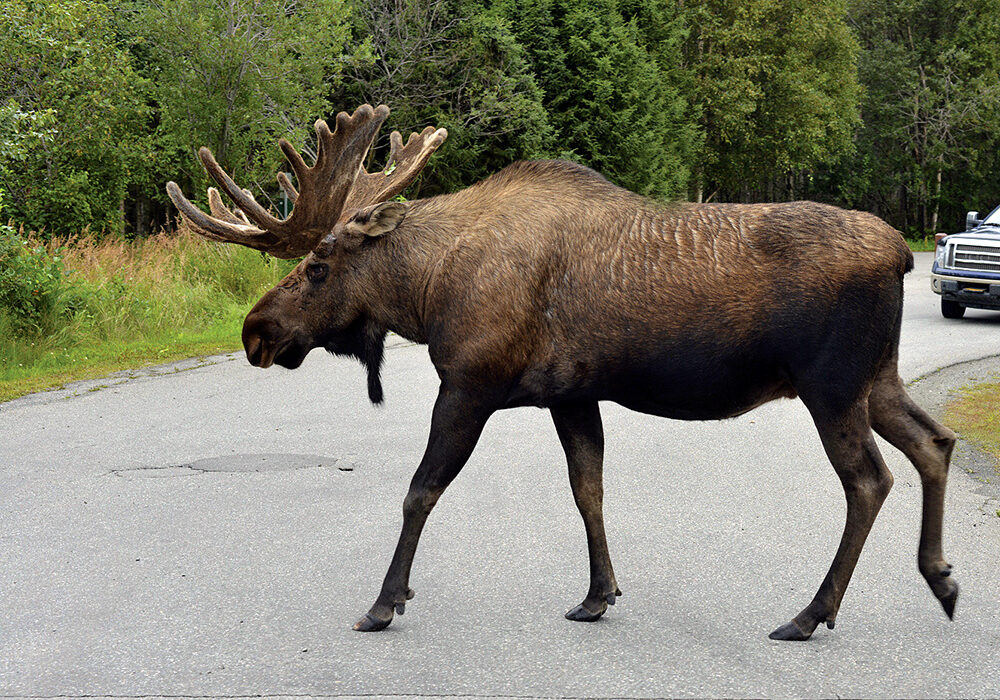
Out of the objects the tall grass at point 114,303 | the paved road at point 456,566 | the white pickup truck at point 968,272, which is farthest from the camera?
the white pickup truck at point 968,272

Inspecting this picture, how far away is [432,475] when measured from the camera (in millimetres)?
4898

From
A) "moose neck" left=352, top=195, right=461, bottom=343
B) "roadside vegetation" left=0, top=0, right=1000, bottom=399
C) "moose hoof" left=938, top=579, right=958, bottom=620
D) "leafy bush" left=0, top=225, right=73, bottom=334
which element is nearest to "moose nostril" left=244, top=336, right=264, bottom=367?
"moose neck" left=352, top=195, right=461, bottom=343

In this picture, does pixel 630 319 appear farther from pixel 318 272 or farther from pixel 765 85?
pixel 765 85

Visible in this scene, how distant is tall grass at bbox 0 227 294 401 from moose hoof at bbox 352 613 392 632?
7.24 meters

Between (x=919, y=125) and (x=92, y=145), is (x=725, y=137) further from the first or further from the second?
(x=92, y=145)

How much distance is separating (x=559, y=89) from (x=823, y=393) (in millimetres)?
29373

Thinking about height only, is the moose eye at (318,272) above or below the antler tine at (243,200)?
below

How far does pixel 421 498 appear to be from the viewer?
490 cm

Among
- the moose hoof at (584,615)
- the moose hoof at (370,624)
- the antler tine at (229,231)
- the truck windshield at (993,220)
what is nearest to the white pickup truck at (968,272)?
the truck windshield at (993,220)

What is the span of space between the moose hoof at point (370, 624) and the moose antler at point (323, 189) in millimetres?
1792

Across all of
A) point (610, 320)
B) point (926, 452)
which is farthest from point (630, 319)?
point (926, 452)

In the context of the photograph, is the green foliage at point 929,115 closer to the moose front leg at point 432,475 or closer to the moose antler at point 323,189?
the moose antler at point 323,189

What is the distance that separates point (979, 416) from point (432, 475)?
667cm

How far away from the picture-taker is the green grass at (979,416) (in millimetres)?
9039
